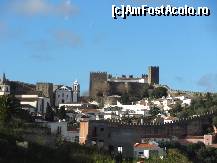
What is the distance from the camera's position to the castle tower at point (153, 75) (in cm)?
5144

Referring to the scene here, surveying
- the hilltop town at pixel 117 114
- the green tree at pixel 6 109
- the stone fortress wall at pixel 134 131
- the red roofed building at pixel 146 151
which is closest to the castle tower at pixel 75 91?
the hilltop town at pixel 117 114

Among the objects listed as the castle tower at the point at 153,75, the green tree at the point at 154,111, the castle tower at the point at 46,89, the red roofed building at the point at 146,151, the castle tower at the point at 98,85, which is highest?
the castle tower at the point at 153,75

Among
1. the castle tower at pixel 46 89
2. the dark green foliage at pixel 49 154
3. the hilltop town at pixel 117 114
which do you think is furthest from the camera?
the castle tower at pixel 46 89

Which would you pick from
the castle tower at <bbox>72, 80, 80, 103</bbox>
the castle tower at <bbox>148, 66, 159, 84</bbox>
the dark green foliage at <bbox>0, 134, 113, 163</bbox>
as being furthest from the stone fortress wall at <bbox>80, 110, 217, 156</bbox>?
the castle tower at <bbox>148, 66, 159, 84</bbox>

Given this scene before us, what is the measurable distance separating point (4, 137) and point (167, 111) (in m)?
23.6

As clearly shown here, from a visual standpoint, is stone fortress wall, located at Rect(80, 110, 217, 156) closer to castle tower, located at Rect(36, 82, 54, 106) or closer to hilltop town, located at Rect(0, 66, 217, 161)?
hilltop town, located at Rect(0, 66, 217, 161)

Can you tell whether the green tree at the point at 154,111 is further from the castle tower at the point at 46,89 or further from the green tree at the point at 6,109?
the green tree at the point at 6,109

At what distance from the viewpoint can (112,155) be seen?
18.3m

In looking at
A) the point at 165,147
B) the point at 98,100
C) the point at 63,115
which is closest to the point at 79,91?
the point at 98,100

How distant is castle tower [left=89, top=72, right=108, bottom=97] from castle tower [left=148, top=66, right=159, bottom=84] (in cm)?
324

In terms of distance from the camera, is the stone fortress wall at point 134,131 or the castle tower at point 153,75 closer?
the stone fortress wall at point 134,131

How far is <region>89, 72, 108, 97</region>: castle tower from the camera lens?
1925 inches

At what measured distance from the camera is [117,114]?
126ft

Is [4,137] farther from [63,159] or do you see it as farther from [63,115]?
[63,115]
